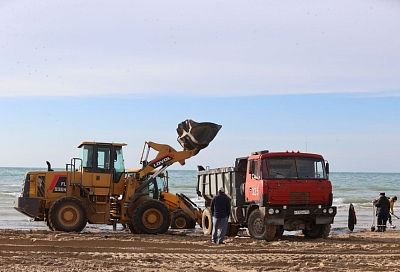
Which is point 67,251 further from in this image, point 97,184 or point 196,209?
point 196,209

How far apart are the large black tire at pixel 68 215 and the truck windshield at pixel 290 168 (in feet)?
18.8

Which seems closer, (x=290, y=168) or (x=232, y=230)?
(x=290, y=168)

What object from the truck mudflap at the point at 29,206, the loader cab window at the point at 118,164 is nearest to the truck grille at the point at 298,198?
the loader cab window at the point at 118,164

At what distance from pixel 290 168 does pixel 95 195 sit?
611 centimetres

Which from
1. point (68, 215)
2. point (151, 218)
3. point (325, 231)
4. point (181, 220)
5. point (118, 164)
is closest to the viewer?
point (325, 231)

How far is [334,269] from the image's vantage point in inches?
519

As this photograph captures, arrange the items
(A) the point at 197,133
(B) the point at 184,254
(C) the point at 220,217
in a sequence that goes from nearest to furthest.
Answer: (B) the point at 184,254 < (C) the point at 220,217 < (A) the point at 197,133

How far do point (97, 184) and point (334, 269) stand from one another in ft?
34.2

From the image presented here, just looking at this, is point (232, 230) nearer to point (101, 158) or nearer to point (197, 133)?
point (197, 133)

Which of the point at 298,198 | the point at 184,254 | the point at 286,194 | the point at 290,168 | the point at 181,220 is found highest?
the point at 290,168

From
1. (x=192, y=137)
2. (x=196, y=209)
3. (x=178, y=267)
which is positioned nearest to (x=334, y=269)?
(x=178, y=267)

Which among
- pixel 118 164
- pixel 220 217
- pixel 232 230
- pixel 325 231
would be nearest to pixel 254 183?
pixel 220 217

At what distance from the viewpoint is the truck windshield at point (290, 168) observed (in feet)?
64.0

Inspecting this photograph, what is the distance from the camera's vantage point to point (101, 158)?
2216 cm
